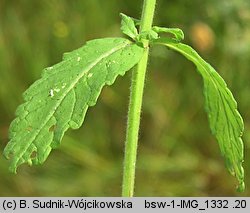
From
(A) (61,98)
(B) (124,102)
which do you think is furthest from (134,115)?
(B) (124,102)

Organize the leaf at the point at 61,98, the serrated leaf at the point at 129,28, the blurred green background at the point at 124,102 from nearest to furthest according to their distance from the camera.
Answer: the leaf at the point at 61,98 → the serrated leaf at the point at 129,28 → the blurred green background at the point at 124,102

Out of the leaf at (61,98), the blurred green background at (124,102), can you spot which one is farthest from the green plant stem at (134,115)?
the blurred green background at (124,102)

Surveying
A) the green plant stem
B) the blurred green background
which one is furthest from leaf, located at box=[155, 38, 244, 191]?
the blurred green background

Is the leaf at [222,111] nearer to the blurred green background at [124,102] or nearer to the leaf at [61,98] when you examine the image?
the leaf at [61,98]

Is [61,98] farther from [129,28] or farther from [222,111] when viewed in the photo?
[222,111]

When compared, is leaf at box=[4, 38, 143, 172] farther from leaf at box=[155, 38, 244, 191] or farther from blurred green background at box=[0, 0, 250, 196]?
blurred green background at box=[0, 0, 250, 196]
